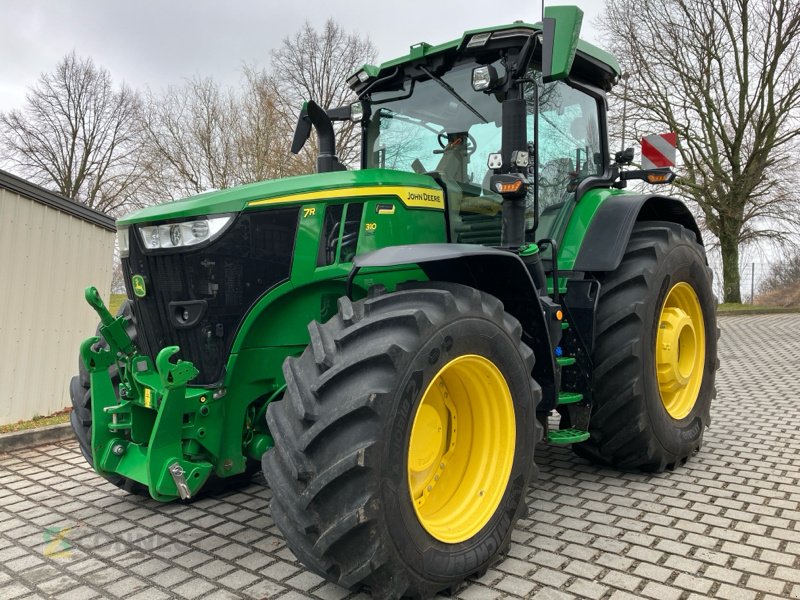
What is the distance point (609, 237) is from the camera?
383cm

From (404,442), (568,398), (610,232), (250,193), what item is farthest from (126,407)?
(610,232)

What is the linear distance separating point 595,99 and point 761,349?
8.00m

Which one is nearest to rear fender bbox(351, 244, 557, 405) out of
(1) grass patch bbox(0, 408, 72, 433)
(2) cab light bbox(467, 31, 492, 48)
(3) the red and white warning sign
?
(2) cab light bbox(467, 31, 492, 48)

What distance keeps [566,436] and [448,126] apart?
185 centimetres

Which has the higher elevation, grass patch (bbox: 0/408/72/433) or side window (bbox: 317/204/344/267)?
side window (bbox: 317/204/344/267)

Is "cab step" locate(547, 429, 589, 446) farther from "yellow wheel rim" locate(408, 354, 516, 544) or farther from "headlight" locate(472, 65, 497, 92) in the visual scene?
"headlight" locate(472, 65, 497, 92)

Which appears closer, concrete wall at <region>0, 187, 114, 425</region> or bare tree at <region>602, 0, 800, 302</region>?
concrete wall at <region>0, 187, 114, 425</region>

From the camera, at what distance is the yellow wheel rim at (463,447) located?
269cm

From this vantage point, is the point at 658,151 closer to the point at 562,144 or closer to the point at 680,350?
the point at 562,144

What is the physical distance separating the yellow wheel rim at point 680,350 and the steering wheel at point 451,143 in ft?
5.25

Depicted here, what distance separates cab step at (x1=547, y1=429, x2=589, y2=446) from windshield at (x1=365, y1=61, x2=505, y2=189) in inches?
56.1

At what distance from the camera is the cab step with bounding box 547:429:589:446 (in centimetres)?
337

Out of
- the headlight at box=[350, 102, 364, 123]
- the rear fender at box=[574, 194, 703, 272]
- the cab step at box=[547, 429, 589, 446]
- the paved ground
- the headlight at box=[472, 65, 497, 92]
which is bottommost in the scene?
the paved ground

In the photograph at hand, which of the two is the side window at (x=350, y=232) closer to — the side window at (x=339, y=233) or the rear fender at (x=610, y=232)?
the side window at (x=339, y=233)
